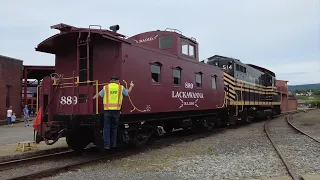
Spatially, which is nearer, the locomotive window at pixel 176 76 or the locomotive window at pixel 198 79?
the locomotive window at pixel 176 76

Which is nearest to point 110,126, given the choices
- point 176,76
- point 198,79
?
point 176,76

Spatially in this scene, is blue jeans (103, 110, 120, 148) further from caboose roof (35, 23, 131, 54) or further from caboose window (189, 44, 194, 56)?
caboose window (189, 44, 194, 56)

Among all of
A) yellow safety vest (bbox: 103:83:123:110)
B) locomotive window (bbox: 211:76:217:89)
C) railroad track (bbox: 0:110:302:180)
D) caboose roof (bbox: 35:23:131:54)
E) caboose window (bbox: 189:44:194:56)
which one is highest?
caboose window (bbox: 189:44:194:56)

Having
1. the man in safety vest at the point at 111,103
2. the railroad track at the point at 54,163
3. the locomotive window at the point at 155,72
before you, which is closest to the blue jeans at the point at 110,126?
the man in safety vest at the point at 111,103

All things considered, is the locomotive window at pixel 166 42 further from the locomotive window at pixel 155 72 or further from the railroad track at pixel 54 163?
the railroad track at pixel 54 163

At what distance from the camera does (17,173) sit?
6.93 m

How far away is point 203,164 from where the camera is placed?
7.37 meters

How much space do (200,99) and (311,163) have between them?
6273mm

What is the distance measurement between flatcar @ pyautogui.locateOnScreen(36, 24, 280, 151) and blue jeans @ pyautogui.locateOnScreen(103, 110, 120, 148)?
22 centimetres

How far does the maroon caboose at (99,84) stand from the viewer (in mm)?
8398

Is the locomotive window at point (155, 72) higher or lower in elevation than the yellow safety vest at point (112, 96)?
higher

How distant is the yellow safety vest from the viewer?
26.2 feet

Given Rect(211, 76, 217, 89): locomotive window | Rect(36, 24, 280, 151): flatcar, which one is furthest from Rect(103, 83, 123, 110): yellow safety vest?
Rect(211, 76, 217, 89): locomotive window

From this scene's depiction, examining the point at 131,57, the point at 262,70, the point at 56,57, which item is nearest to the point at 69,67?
the point at 56,57
